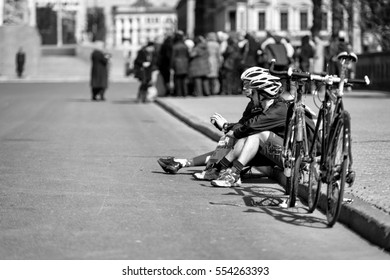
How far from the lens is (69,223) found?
8641 millimetres

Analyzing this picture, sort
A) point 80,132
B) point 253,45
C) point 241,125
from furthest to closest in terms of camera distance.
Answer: point 253,45 < point 80,132 < point 241,125

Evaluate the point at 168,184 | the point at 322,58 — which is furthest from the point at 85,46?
the point at 168,184

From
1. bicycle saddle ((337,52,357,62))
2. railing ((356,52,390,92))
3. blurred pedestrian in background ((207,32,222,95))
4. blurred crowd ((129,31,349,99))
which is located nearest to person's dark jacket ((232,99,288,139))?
bicycle saddle ((337,52,357,62))

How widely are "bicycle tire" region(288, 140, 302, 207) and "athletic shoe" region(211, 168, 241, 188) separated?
1.49 m

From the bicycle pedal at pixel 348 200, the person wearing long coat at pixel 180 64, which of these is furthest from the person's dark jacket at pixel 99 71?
the bicycle pedal at pixel 348 200

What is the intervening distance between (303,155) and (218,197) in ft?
3.68

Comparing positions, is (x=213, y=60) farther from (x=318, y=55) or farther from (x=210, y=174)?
(x=210, y=174)

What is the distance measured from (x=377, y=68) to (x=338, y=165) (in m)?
27.6

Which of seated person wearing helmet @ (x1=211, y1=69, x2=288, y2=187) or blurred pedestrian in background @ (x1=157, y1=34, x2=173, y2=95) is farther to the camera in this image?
blurred pedestrian in background @ (x1=157, y1=34, x2=173, y2=95)

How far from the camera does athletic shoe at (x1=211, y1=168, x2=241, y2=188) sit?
1096 cm

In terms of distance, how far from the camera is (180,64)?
Result: 107ft

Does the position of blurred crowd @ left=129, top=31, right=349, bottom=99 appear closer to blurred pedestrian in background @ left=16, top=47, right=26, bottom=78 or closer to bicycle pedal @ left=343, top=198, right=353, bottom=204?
bicycle pedal @ left=343, top=198, right=353, bottom=204

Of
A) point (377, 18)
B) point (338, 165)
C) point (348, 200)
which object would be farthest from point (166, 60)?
point (338, 165)
